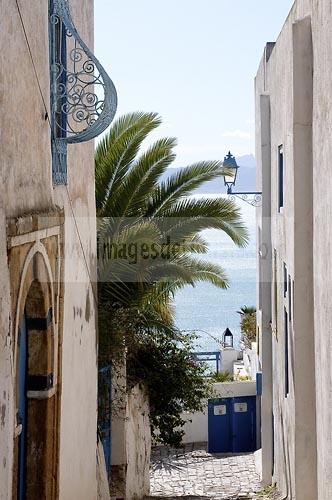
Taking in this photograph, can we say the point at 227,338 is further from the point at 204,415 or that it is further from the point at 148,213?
the point at 148,213

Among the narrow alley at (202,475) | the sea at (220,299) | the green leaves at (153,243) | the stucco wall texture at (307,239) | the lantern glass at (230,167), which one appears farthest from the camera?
the sea at (220,299)

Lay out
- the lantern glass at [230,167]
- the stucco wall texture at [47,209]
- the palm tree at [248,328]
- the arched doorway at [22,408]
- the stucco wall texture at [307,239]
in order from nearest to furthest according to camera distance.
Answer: the stucco wall texture at [47,209], the arched doorway at [22,408], the stucco wall texture at [307,239], the lantern glass at [230,167], the palm tree at [248,328]

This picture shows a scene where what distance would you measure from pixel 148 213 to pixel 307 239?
503 cm

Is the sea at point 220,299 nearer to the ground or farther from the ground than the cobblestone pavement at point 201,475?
farther from the ground

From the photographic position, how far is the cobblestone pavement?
14.3 metres

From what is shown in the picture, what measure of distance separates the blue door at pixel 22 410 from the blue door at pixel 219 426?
1291cm

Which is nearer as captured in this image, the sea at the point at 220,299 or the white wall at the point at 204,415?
the white wall at the point at 204,415

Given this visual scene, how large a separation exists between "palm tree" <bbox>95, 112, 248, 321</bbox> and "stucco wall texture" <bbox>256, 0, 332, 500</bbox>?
6.95 ft

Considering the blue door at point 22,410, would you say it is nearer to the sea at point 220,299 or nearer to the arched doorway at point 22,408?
the arched doorway at point 22,408

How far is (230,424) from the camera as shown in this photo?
763 inches

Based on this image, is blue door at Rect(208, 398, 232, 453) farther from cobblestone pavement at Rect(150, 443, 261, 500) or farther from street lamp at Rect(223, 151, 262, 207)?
street lamp at Rect(223, 151, 262, 207)

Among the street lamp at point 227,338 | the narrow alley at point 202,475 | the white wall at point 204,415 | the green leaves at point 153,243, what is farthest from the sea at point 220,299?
the green leaves at point 153,243

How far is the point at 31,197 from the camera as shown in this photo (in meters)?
6.13

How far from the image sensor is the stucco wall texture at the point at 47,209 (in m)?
5.28
